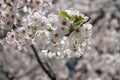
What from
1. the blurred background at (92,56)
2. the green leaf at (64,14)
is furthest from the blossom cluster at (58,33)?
the blurred background at (92,56)

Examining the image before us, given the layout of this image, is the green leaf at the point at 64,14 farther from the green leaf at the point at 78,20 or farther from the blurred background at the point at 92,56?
the blurred background at the point at 92,56

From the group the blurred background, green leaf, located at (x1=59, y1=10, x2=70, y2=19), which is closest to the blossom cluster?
green leaf, located at (x1=59, y1=10, x2=70, y2=19)

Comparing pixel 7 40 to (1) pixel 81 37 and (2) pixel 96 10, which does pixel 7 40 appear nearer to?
(1) pixel 81 37

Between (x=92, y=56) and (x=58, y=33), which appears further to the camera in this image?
(x=92, y=56)

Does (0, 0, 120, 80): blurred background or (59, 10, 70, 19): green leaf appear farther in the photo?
(0, 0, 120, 80): blurred background

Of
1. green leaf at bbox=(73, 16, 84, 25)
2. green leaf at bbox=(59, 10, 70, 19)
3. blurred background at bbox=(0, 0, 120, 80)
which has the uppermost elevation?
blurred background at bbox=(0, 0, 120, 80)

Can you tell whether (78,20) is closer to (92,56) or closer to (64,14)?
(64,14)

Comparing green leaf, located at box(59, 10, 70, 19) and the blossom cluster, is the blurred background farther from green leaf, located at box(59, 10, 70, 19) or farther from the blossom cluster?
green leaf, located at box(59, 10, 70, 19)

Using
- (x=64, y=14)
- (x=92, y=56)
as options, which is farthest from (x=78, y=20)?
(x=92, y=56)
